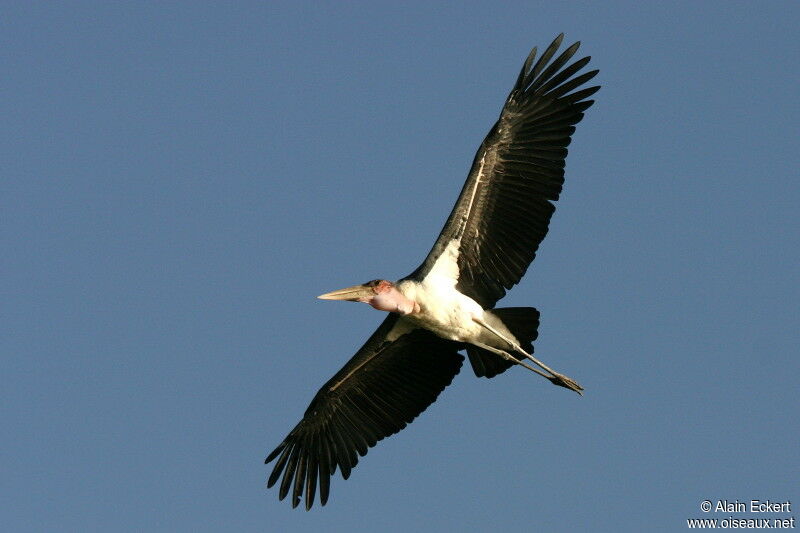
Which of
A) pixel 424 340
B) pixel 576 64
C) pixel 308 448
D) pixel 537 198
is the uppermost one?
pixel 576 64

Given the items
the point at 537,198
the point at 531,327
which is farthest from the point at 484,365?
the point at 537,198

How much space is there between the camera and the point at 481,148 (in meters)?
16.8

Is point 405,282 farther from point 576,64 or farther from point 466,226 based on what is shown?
point 576,64

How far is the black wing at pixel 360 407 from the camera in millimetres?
17984

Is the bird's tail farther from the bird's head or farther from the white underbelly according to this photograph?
the bird's head

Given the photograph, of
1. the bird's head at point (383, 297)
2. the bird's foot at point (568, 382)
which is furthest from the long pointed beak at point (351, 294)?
the bird's foot at point (568, 382)

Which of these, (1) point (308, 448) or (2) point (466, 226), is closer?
(2) point (466, 226)

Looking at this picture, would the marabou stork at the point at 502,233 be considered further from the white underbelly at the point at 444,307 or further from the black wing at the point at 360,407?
the black wing at the point at 360,407

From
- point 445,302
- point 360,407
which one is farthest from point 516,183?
point 360,407

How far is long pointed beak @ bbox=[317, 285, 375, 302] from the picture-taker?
16781 mm

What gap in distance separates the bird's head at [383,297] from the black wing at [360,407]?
114 cm

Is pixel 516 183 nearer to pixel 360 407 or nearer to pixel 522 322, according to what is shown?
pixel 522 322

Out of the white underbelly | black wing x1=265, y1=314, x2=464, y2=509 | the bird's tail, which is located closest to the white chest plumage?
the white underbelly

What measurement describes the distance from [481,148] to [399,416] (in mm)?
3829
